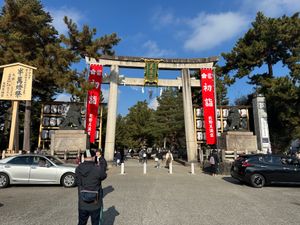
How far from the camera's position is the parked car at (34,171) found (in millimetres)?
11633

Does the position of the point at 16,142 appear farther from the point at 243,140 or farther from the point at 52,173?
the point at 243,140

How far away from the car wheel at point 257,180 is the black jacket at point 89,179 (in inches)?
382

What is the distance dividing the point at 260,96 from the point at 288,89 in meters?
3.02

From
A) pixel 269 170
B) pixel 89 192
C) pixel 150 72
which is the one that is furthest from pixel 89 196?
pixel 150 72

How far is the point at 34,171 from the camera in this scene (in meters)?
11.7

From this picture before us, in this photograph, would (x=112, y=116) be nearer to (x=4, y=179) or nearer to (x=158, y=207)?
(x=4, y=179)

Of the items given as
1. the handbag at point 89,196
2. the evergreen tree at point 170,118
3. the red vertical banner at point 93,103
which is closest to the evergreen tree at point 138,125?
the evergreen tree at point 170,118

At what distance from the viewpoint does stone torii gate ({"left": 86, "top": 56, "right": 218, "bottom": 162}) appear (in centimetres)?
2848

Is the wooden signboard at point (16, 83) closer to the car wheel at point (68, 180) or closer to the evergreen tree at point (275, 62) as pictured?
the car wheel at point (68, 180)

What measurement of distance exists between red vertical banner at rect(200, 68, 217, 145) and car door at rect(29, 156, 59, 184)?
1913 centimetres

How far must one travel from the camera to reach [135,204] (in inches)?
333

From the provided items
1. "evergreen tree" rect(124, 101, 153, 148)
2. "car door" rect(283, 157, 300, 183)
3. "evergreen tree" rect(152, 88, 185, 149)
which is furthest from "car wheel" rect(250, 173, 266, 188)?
"evergreen tree" rect(124, 101, 153, 148)

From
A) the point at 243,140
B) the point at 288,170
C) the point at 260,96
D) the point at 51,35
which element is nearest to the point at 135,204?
the point at 288,170

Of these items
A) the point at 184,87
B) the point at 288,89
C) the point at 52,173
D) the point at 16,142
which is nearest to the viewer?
the point at 52,173
